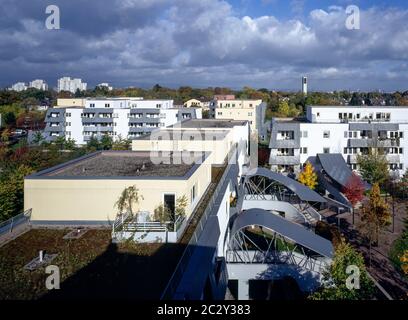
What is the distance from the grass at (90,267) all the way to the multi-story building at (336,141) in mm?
27863

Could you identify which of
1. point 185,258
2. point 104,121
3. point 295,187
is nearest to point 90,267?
point 185,258

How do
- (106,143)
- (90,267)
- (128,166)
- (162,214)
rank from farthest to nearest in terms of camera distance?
(106,143) → (128,166) → (162,214) → (90,267)

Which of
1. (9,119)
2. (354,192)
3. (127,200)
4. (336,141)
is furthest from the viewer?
(9,119)

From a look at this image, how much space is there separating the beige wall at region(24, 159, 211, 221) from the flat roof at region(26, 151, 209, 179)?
0.45 m

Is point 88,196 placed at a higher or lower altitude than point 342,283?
higher

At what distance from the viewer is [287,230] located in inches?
575

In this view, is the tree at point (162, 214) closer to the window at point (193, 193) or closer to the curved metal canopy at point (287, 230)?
the window at point (193, 193)

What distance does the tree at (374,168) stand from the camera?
1245 inches

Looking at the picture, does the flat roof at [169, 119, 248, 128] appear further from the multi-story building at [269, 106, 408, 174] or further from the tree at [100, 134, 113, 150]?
the tree at [100, 134, 113, 150]

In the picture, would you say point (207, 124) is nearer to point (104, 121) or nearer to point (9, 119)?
point (104, 121)

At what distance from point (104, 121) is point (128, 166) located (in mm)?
40713

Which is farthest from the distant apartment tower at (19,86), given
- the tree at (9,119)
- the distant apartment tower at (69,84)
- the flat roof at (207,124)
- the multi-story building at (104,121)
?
the flat roof at (207,124)

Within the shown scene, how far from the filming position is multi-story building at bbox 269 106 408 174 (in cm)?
3625
